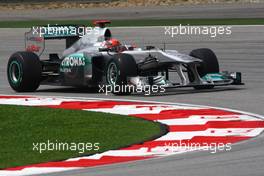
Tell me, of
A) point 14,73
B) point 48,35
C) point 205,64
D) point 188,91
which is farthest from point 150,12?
point 188,91

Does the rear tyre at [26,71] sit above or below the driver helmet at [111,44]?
below

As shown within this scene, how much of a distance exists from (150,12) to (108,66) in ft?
86.8

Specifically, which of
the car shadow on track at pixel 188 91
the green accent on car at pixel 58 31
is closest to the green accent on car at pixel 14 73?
the green accent on car at pixel 58 31

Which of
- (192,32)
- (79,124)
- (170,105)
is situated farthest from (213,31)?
(79,124)

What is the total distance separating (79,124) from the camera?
1291 centimetres

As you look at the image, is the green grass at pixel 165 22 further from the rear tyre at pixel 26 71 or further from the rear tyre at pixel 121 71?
the rear tyre at pixel 121 71

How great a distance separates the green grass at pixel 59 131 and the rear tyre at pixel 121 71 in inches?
73.7

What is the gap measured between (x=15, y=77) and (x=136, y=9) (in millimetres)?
27650

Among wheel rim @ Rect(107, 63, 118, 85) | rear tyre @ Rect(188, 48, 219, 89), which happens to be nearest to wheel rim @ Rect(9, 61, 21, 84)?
wheel rim @ Rect(107, 63, 118, 85)

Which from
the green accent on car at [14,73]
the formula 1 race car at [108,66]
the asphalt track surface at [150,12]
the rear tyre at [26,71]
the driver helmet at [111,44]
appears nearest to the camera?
the formula 1 race car at [108,66]

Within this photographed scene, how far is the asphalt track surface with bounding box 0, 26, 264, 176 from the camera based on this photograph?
30.0 ft

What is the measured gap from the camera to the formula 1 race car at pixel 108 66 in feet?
54.2

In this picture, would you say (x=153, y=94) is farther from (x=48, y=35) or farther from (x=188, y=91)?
(x=48, y=35)

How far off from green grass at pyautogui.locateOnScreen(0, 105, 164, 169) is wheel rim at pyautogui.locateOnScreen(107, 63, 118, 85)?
206cm
